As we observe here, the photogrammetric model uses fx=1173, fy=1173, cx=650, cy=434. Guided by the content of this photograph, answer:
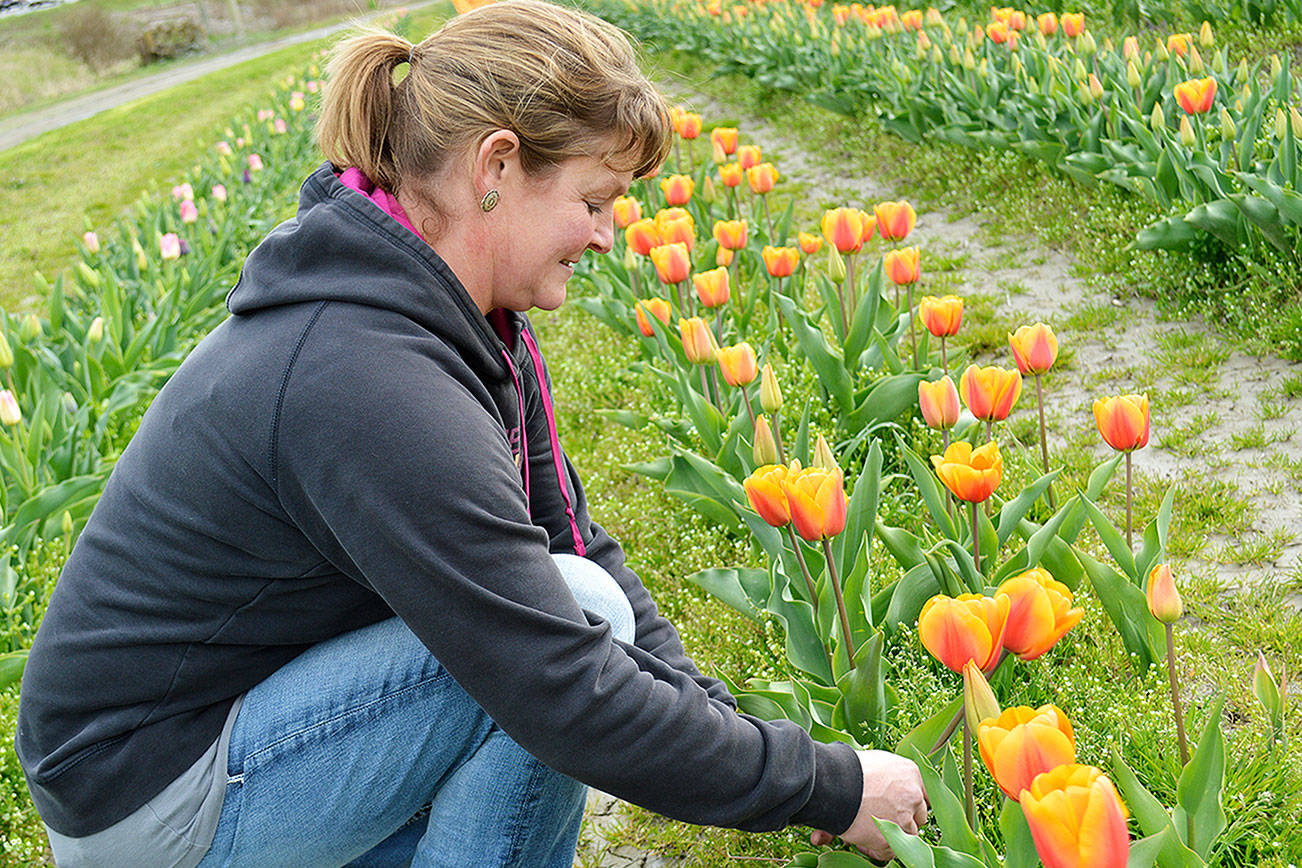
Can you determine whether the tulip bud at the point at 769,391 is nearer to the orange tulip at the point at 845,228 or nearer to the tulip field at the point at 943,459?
the tulip field at the point at 943,459

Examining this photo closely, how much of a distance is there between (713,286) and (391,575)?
1969 millimetres

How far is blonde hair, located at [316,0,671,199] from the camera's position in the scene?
163 centimetres

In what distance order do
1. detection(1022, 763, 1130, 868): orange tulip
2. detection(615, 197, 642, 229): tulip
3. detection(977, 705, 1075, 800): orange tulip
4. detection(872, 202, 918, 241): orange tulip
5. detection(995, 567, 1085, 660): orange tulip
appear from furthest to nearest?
detection(615, 197, 642, 229): tulip, detection(872, 202, 918, 241): orange tulip, detection(995, 567, 1085, 660): orange tulip, detection(977, 705, 1075, 800): orange tulip, detection(1022, 763, 1130, 868): orange tulip

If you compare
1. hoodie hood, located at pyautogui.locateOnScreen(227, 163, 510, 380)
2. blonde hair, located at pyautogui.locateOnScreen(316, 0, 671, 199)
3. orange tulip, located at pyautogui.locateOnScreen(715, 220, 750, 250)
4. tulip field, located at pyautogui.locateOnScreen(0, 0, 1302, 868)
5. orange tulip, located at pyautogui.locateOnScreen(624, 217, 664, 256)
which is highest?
blonde hair, located at pyautogui.locateOnScreen(316, 0, 671, 199)

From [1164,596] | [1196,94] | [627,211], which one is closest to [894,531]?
[1164,596]

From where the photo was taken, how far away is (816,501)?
1.79 meters

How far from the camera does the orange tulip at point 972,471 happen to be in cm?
193

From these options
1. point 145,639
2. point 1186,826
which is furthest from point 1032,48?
point 145,639

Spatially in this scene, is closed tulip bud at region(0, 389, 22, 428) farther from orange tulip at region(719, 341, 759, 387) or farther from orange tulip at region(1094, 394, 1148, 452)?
orange tulip at region(1094, 394, 1148, 452)

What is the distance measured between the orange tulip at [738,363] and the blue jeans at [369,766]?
1170 mm

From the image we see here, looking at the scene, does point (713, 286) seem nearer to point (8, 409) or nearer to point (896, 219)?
point (896, 219)

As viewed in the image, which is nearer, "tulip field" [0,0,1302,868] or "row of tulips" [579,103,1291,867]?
"row of tulips" [579,103,1291,867]

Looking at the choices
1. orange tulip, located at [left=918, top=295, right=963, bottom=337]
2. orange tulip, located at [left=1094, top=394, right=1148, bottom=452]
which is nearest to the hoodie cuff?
orange tulip, located at [left=1094, top=394, right=1148, bottom=452]

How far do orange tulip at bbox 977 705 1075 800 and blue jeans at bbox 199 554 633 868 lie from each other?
0.74 metres
